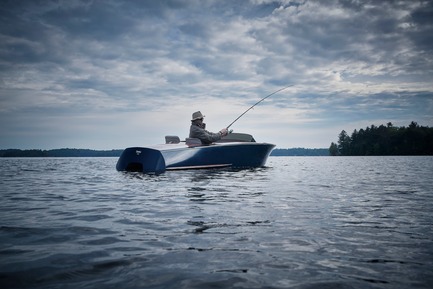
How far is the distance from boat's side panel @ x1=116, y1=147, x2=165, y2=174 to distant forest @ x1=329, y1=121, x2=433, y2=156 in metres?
102

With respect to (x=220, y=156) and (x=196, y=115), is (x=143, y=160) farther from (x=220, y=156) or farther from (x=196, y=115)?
(x=220, y=156)

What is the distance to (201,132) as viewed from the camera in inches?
440

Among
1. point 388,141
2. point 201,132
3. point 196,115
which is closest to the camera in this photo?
point 201,132

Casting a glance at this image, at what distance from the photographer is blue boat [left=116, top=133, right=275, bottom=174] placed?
9.90 meters

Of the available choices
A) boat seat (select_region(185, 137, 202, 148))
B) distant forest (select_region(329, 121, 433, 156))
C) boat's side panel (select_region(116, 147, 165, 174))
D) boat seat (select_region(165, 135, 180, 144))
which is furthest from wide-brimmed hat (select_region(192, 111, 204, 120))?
distant forest (select_region(329, 121, 433, 156))

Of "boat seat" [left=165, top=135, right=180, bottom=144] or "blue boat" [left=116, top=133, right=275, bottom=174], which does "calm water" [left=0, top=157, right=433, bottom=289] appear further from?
"boat seat" [left=165, top=135, right=180, bottom=144]

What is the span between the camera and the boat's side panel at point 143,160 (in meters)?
9.77

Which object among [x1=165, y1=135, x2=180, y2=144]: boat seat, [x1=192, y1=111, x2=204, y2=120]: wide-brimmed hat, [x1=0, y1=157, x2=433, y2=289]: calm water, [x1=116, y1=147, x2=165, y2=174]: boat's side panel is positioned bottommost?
[x1=0, y1=157, x2=433, y2=289]: calm water

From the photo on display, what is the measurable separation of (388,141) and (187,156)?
10376 cm

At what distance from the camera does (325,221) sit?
3.37m

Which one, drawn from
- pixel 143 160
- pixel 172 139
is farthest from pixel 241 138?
pixel 143 160

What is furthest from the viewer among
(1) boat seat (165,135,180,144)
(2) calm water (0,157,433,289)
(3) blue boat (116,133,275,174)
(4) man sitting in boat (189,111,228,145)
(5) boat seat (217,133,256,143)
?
(5) boat seat (217,133,256,143)

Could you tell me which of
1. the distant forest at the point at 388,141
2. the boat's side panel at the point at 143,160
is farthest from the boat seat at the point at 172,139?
the distant forest at the point at 388,141

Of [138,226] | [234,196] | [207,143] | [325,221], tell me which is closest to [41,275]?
[138,226]
